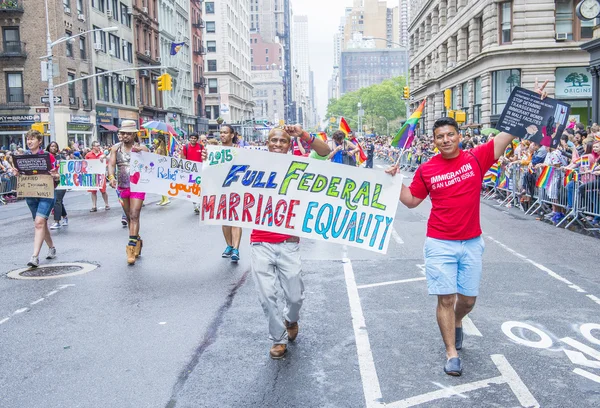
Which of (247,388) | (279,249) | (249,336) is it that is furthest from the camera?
(249,336)

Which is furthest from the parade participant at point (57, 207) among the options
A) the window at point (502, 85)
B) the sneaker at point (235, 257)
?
the window at point (502, 85)

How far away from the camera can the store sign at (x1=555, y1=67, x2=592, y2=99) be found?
1453 inches

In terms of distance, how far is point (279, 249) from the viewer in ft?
18.0

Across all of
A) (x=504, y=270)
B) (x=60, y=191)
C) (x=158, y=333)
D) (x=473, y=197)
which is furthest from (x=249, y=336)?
(x=60, y=191)

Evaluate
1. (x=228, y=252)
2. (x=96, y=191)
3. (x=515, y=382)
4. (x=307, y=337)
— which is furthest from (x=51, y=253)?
(x=96, y=191)

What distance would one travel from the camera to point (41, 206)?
9.63 m

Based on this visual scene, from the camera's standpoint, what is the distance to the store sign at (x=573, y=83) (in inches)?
1453

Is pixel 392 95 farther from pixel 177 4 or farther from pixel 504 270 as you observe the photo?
pixel 504 270

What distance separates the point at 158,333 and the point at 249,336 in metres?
0.88

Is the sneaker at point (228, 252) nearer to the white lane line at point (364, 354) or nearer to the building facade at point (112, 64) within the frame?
the white lane line at point (364, 354)

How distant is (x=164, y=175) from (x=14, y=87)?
3500 centimetres

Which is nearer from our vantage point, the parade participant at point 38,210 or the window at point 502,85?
the parade participant at point 38,210

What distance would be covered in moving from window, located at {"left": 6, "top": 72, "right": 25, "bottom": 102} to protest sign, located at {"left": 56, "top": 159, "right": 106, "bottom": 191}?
87.9 feet

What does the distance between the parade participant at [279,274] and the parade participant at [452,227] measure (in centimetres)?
111
